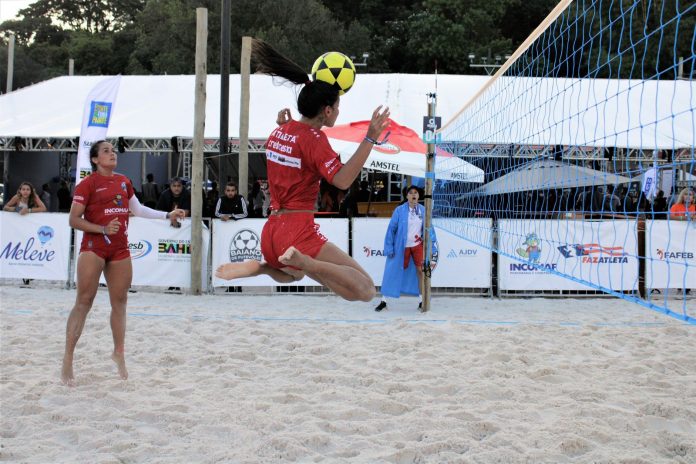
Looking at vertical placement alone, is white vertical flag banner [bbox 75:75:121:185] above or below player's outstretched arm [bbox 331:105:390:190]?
above

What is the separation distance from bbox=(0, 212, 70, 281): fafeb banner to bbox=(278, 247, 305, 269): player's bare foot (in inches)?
270

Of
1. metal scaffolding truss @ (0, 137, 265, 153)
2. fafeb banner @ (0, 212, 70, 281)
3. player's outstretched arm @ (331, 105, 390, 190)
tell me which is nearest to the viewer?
player's outstretched arm @ (331, 105, 390, 190)

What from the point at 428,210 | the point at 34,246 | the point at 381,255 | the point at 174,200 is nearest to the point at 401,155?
the point at 381,255

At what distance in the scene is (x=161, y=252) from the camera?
8891mm

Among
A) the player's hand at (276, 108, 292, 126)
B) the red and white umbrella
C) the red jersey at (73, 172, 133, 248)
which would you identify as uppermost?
the red and white umbrella

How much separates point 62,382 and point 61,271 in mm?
5052

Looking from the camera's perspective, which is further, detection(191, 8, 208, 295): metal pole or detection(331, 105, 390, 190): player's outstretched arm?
detection(191, 8, 208, 295): metal pole

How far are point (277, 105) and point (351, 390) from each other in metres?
9.72

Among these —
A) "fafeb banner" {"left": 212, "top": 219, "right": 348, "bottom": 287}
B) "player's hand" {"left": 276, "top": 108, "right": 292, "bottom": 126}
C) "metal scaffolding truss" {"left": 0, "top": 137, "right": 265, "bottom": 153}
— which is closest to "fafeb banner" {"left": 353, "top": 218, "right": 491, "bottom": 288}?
"fafeb banner" {"left": 212, "top": 219, "right": 348, "bottom": 287}

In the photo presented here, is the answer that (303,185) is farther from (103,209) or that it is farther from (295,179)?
(103,209)

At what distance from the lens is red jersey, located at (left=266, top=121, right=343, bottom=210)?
3072mm

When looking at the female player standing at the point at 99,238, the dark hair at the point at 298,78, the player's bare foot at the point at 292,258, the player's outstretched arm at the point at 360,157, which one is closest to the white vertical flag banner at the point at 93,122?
the female player standing at the point at 99,238

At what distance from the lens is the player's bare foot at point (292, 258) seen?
10.0 ft

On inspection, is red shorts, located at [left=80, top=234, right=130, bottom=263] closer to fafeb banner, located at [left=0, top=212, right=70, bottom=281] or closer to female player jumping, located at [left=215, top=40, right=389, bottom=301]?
female player jumping, located at [left=215, top=40, right=389, bottom=301]
